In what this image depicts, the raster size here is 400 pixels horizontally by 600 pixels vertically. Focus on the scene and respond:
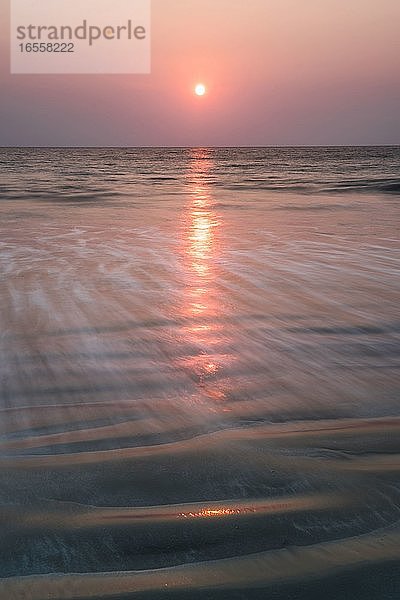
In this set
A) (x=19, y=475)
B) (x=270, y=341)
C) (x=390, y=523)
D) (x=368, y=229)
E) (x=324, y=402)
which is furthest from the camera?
(x=368, y=229)

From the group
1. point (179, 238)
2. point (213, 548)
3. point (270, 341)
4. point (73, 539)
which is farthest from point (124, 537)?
point (179, 238)

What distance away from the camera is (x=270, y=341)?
360 centimetres

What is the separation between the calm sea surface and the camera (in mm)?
1566

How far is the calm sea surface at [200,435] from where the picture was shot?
1566 millimetres

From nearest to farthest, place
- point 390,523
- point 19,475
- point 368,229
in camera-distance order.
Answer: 1. point 390,523
2. point 19,475
3. point 368,229

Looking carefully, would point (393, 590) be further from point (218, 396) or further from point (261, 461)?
point (218, 396)

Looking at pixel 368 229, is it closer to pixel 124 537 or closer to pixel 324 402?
pixel 324 402

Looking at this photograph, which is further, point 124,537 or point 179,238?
point 179,238

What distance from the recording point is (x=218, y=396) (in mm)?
2777

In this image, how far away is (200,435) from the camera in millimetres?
2369

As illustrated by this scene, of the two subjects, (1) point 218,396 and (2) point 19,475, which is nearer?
(2) point 19,475

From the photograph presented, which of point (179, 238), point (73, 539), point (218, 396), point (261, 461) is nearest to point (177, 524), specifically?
point (73, 539)

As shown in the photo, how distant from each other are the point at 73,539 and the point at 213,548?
1.24 ft

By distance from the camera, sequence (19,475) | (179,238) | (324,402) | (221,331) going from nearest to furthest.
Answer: (19,475), (324,402), (221,331), (179,238)
